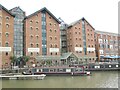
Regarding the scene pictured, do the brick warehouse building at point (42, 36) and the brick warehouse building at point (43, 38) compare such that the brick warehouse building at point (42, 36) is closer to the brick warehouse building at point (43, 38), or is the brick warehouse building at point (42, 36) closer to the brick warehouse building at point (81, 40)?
the brick warehouse building at point (43, 38)

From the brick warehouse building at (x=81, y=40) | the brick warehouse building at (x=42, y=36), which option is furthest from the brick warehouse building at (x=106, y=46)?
the brick warehouse building at (x=42, y=36)

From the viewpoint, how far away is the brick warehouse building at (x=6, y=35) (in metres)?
44.9

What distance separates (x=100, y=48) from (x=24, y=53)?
27.2 metres

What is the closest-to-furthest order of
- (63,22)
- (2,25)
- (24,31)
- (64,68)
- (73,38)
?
(64,68) → (2,25) → (24,31) → (73,38) → (63,22)

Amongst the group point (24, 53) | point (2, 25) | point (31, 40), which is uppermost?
point (2, 25)

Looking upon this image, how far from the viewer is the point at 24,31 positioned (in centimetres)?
4909

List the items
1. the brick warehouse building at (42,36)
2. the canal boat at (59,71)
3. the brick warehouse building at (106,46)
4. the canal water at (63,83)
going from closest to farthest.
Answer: the canal water at (63,83) < the canal boat at (59,71) < the brick warehouse building at (42,36) < the brick warehouse building at (106,46)

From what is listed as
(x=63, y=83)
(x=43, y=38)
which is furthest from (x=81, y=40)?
(x=63, y=83)

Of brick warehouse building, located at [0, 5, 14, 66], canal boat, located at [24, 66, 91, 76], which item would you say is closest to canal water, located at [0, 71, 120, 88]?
canal boat, located at [24, 66, 91, 76]

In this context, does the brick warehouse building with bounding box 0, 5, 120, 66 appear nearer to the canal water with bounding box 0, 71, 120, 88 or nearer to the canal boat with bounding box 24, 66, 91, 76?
the canal boat with bounding box 24, 66, 91, 76

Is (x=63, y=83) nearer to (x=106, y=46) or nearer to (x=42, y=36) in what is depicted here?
(x=42, y=36)

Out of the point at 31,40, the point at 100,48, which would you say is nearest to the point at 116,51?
the point at 100,48

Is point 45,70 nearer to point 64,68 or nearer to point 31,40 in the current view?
point 64,68

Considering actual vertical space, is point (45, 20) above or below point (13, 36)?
above
